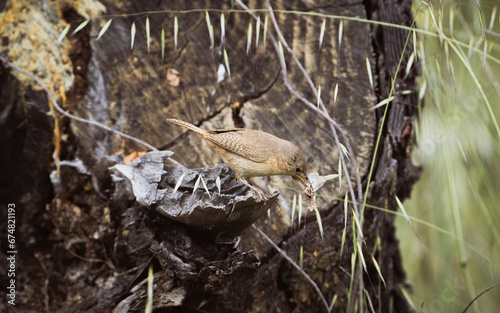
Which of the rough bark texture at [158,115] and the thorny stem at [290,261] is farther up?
the rough bark texture at [158,115]

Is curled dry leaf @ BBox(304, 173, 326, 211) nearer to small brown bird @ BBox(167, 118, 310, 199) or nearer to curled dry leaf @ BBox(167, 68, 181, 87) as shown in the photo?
small brown bird @ BBox(167, 118, 310, 199)

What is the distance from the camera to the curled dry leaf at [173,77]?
1837 millimetres

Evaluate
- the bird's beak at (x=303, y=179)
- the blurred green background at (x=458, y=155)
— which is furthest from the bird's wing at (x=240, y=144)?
the blurred green background at (x=458, y=155)

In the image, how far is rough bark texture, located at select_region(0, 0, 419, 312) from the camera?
1.75 metres

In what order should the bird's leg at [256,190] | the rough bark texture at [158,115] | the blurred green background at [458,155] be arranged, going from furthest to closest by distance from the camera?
the rough bark texture at [158,115]
the blurred green background at [458,155]
the bird's leg at [256,190]

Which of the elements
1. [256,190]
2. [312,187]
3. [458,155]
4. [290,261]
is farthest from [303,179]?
[458,155]

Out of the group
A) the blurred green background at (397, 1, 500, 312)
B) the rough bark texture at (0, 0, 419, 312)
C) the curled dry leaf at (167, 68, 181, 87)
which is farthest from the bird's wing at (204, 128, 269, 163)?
the blurred green background at (397, 1, 500, 312)

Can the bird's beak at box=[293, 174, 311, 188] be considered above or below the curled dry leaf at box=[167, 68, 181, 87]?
below

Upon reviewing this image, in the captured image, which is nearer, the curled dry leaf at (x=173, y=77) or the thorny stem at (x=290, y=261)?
the thorny stem at (x=290, y=261)

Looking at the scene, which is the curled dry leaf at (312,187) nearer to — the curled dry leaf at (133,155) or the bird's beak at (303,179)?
the bird's beak at (303,179)

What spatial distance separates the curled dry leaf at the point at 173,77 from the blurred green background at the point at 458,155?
0.98 m

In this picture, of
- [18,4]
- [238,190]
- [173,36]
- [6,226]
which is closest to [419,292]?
[238,190]

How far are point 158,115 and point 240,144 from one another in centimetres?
56

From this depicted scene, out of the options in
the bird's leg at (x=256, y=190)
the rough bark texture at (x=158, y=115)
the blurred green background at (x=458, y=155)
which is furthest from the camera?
the rough bark texture at (x=158, y=115)
